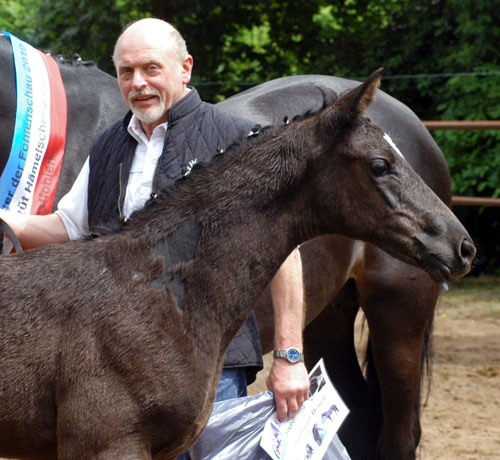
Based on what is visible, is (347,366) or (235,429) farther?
(347,366)

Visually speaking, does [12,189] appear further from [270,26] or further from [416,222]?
[270,26]

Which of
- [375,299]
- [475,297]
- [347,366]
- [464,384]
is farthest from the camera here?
[475,297]

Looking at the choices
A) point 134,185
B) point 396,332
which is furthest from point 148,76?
point 396,332

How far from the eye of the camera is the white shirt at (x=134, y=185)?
8.53 ft

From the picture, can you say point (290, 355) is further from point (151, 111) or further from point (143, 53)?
point (143, 53)

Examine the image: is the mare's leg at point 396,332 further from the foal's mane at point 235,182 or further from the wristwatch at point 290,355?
the foal's mane at point 235,182

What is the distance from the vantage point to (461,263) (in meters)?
2.25

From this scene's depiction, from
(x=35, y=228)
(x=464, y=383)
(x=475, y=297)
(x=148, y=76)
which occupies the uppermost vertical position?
(x=148, y=76)

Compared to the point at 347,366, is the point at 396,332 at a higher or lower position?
higher

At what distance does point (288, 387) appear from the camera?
2508 millimetres

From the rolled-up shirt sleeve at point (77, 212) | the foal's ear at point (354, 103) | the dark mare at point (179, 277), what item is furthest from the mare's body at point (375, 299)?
the foal's ear at point (354, 103)

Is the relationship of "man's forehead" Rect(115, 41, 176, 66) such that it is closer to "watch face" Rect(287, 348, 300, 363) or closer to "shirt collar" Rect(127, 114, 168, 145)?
"shirt collar" Rect(127, 114, 168, 145)

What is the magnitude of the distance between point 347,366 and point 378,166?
2.34 m

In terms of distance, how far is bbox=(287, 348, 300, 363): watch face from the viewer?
254 cm
